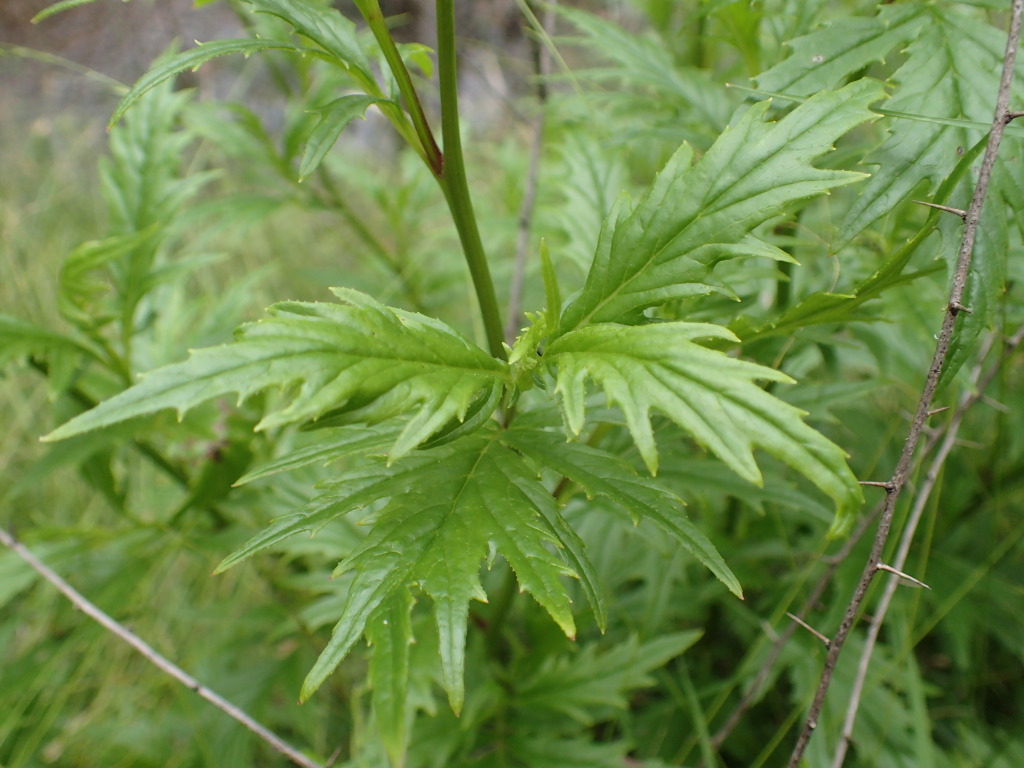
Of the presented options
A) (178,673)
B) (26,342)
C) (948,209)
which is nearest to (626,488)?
(948,209)

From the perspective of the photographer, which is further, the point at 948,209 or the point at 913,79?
the point at 913,79

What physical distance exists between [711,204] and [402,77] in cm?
39

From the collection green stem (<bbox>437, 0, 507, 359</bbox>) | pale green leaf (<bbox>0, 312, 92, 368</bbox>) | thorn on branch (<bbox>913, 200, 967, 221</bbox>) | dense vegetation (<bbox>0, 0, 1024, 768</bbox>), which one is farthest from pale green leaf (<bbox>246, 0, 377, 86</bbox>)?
pale green leaf (<bbox>0, 312, 92, 368</bbox>)

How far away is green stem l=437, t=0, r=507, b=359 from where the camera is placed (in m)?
0.86

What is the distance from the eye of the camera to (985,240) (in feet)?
3.01

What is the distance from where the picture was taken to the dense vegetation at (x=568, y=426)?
78 centimetres

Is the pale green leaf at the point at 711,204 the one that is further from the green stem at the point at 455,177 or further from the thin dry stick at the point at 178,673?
the thin dry stick at the point at 178,673

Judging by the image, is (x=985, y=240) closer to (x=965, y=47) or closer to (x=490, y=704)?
(x=965, y=47)

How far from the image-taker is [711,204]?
893 millimetres

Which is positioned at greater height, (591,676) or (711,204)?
(711,204)

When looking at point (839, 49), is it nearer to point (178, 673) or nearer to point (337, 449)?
point (337, 449)

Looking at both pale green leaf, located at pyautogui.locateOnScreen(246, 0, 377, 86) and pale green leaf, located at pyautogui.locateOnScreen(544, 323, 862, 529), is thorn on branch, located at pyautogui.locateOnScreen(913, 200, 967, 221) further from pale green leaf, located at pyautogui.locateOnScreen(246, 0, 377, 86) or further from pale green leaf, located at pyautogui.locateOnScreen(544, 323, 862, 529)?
pale green leaf, located at pyautogui.locateOnScreen(246, 0, 377, 86)

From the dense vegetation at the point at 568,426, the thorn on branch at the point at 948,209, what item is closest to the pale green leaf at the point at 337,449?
the dense vegetation at the point at 568,426

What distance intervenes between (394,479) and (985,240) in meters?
0.76
